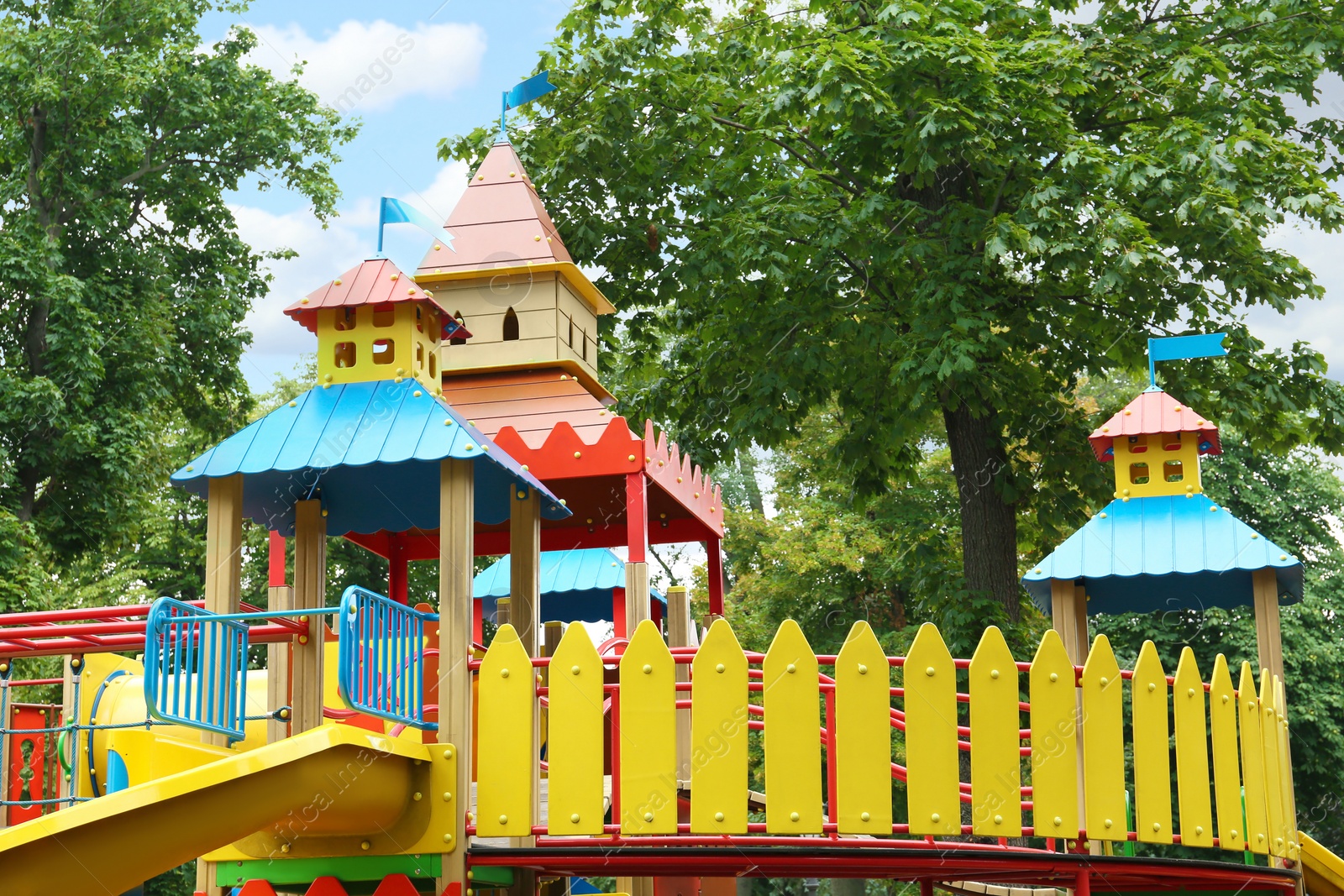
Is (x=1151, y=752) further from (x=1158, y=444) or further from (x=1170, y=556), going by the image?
(x=1158, y=444)

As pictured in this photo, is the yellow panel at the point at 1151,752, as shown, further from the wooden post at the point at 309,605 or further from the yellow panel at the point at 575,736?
the wooden post at the point at 309,605

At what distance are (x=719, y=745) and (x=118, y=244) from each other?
793 inches

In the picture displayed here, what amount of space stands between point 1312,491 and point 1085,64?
16193 mm

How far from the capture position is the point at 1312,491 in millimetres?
27547

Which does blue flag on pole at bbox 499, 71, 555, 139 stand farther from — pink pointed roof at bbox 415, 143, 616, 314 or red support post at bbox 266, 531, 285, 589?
red support post at bbox 266, 531, 285, 589

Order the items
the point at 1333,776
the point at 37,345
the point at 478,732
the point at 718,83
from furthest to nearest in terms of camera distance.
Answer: the point at 1333,776 < the point at 37,345 < the point at 718,83 < the point at 478,732

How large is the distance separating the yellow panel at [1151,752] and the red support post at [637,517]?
3.74m

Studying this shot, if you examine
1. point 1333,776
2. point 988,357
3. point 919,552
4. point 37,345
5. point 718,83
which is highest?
point 718,83

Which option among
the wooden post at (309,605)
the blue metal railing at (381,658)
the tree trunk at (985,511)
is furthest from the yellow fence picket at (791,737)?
the tree trunk at (985,511)

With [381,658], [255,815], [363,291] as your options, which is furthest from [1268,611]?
[255,815]

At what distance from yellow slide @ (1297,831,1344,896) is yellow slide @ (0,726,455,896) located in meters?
7.45

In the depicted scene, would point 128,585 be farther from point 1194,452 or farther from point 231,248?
point 1194,452

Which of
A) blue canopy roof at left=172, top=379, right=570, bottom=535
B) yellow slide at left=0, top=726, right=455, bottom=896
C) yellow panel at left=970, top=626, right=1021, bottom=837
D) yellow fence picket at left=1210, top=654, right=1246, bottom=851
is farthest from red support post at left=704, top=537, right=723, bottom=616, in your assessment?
yellow slide at left=0, top=726, right=455, bottom=896

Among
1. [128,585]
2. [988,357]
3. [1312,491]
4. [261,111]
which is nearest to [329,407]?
[988,357]
